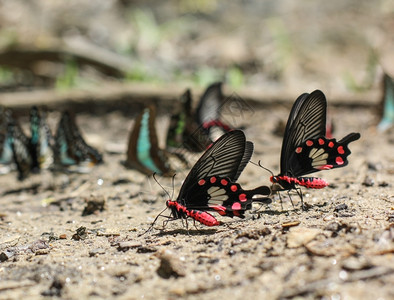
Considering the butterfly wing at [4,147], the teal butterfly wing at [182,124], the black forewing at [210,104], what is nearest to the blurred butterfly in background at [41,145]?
the butterfly wing at [4,147]

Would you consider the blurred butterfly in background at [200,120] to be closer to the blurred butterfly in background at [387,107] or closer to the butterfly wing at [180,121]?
the butterfly wing at [180,121]

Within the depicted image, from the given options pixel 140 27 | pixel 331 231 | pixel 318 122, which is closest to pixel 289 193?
pixel 318 122

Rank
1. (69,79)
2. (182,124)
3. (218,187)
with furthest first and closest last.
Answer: (69,79)
(182,124)
(218,187)

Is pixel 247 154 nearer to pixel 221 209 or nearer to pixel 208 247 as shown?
pixel 221 209

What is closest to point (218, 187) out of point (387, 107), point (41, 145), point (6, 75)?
point (41, 145)

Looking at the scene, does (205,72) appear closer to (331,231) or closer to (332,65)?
(332,65)

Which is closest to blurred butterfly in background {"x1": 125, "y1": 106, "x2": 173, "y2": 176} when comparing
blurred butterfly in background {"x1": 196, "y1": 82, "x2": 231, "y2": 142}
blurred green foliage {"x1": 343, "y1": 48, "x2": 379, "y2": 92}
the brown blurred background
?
blurred butterfly in background {"x1": 196, "y1": 82, "x2": 231, "y2": 142}
